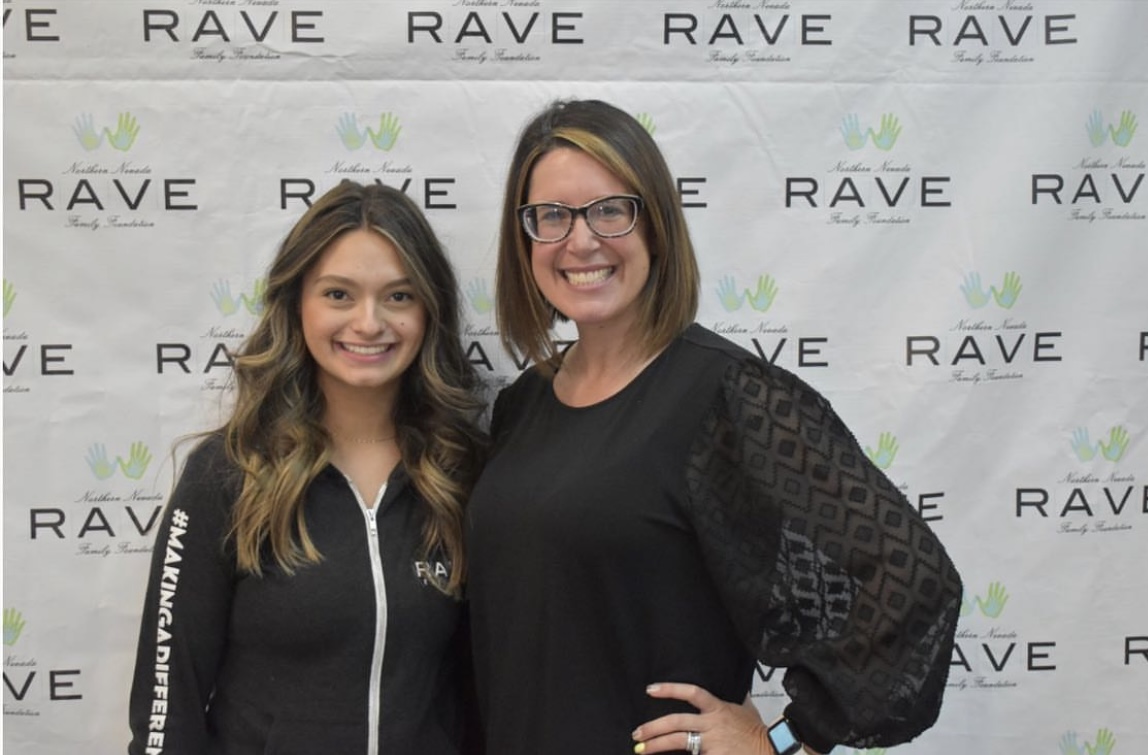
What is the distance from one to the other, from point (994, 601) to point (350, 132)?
170 centimetres

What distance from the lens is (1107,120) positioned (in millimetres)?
1990

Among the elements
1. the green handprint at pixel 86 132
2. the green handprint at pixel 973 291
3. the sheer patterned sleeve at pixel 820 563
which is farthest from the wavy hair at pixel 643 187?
the green handprint at pixel 86 132

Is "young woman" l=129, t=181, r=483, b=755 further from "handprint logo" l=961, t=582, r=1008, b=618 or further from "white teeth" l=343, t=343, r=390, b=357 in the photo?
"handprint logo" l=961, t=582, r=1008, b=618

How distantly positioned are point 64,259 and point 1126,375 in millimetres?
2238

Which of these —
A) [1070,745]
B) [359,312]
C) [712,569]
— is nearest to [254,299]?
[359,312]

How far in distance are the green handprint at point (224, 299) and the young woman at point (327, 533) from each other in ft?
1.11

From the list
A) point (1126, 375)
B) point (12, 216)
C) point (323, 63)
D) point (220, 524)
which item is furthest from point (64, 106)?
point (1126, 375)

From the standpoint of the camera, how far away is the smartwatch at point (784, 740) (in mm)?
1361

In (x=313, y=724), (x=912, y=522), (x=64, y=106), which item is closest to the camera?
(x=912, y=522)

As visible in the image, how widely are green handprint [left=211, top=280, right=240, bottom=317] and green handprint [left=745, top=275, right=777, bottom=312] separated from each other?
1.08 m

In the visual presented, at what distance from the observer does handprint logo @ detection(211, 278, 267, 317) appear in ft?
6.39

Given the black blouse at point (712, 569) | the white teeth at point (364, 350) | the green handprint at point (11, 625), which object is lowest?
the green handprint at point (11, 625)

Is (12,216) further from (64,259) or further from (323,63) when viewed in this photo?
(323,63)

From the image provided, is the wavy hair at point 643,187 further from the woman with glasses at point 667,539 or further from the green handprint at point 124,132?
the green handprint at point 124,132
